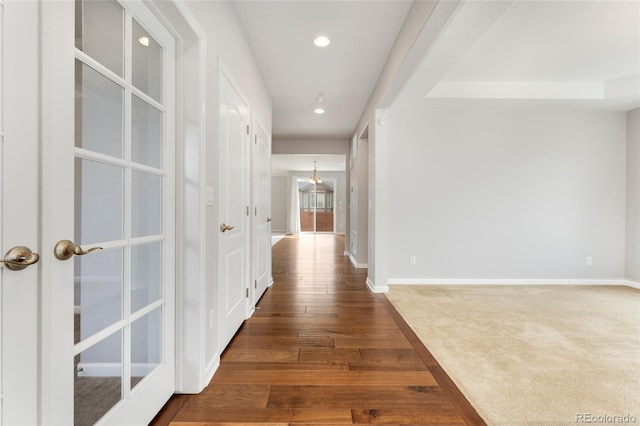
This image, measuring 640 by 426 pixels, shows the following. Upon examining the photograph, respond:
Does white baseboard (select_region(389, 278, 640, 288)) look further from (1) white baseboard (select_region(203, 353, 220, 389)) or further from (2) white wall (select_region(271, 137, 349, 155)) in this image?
(2) white wall (select_region(271, 137, 349, 155))

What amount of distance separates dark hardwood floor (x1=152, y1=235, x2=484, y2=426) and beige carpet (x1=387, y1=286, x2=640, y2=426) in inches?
7.2

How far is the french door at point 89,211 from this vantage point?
29.8 inches

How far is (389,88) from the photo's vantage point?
2.91 m

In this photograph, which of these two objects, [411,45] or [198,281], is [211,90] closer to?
[198,281]

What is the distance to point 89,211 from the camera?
1.02m

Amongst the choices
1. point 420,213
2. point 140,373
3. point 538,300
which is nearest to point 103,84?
point 140,373

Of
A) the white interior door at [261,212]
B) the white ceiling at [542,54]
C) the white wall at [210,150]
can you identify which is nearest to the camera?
the white wall at [210,150]

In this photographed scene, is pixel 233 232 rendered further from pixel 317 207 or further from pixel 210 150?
pixel 317 207

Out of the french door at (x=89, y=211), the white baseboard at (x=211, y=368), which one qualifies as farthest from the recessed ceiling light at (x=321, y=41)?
the white baseboard at (x=211, y=368)

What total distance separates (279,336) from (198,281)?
1.05 meters

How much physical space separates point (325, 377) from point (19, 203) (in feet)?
5.48

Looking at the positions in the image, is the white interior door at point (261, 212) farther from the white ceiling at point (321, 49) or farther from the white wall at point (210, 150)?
the white wall at point (210, 150)

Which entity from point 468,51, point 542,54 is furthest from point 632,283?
point 468,51

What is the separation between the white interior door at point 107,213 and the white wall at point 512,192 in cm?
324
